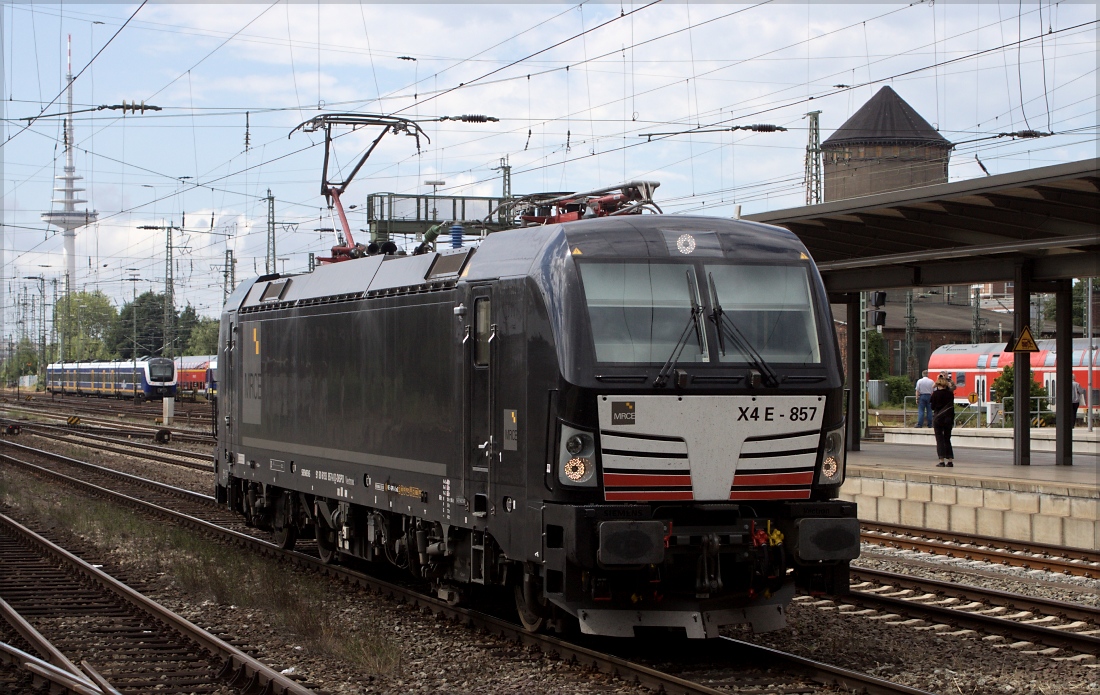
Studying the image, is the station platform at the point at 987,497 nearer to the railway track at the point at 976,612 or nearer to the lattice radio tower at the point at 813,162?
the railway track at the point at 976,612

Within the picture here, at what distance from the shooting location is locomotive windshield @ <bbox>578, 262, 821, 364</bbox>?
8.46 m

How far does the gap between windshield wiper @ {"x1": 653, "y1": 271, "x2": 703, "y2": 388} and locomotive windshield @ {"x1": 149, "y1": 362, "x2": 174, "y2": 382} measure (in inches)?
2548

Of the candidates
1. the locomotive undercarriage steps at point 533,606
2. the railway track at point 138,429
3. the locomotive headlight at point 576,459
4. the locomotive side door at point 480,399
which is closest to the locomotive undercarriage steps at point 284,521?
the locomotive side door at point 480,399

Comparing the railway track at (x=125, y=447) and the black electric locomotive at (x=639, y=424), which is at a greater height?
the black electric locomotive at (x=639, y=424)

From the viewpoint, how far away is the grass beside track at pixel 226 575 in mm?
9555

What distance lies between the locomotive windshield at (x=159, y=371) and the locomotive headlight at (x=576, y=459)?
64.8 meters

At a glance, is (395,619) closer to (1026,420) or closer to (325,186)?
(325,186)

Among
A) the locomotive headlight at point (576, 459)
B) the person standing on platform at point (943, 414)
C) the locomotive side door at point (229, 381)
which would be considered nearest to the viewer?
the locomotive headlight at point (576, 459)

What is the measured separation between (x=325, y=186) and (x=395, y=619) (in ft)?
24.2

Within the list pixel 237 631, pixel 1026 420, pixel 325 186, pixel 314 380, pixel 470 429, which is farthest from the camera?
pixel 1026 420

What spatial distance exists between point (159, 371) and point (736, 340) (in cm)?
6514

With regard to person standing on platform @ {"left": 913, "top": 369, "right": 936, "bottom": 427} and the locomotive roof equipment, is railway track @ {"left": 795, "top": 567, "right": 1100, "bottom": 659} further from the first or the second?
person standing on platform @ {"left": 913, "top": 369, "right": 936, "bottom": 427}

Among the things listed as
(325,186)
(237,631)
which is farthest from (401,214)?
(237,631)

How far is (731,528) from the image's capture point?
27.7ft
